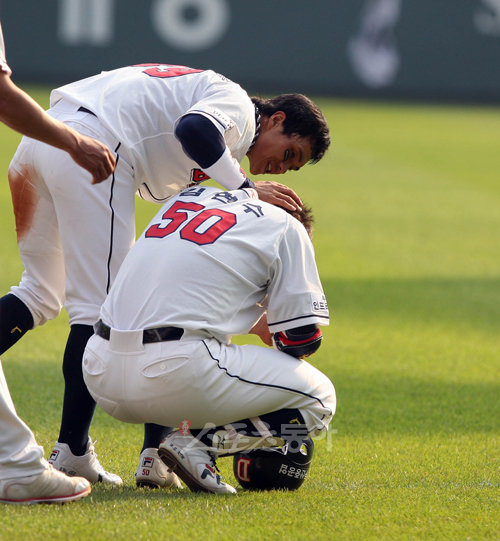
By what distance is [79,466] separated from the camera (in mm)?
3596

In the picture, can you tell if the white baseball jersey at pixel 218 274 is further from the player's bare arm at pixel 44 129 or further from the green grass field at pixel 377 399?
the green grass field at pixel 377 399

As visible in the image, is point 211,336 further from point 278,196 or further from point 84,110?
point 84,110

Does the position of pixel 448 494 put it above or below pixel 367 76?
above

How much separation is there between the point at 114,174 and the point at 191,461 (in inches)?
47.2

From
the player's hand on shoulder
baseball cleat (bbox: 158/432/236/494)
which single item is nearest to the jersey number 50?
the player's hand on shoulder

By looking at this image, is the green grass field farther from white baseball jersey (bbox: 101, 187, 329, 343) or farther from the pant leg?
white baseball jersey (bbox: 101, 187, 329, 343)

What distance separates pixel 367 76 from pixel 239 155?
23468mm

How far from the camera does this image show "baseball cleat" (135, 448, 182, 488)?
3498 millimetres

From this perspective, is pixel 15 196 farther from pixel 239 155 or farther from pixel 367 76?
pixel 367 76

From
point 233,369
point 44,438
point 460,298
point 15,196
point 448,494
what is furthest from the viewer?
point 460,298

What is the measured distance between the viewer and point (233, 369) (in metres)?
3.19

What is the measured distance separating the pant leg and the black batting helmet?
0.77 m

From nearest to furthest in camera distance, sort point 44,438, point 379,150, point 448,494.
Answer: point 448,494 → point 44,438 → point 379,150

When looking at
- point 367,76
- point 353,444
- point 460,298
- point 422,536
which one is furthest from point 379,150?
point 422,536
